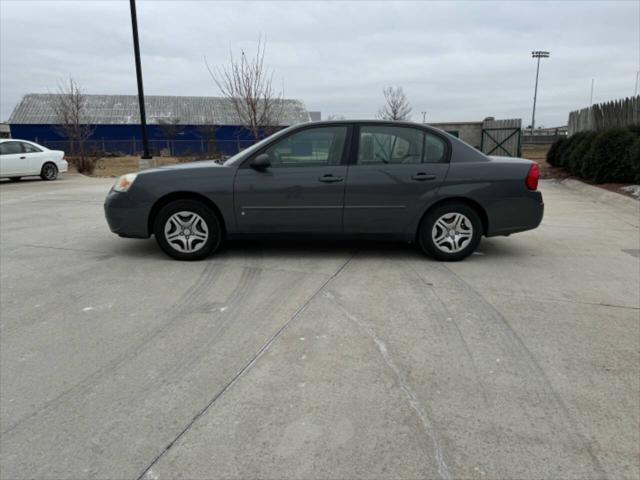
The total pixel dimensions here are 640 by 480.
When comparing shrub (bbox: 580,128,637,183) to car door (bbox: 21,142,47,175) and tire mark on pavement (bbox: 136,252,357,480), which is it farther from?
car door (bbox: 21,142,47,175)

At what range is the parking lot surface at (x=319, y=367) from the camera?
96.3 inches

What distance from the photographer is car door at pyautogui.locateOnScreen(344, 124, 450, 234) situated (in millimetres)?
5703

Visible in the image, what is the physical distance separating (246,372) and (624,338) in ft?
9.21

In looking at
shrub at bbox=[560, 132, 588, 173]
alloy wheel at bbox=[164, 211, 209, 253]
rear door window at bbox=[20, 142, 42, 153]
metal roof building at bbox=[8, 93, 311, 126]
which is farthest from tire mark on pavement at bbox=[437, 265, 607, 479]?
metal roof building at bbox=[8, 93, 311, 126]

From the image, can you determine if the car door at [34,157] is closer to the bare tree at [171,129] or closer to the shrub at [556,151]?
the shrub at [556,151]

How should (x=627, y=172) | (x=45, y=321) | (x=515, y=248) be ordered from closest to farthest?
(x=45, y=321) < (x=515, y=248) < (x=627, y=172)

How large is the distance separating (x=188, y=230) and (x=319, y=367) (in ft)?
10.2

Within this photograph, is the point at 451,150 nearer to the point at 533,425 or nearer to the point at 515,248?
the point at 515,248

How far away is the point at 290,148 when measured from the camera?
18.9 feet

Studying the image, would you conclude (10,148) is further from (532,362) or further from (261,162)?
(532,362)

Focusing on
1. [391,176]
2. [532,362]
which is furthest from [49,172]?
[532,362]

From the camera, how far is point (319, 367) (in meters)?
3.31

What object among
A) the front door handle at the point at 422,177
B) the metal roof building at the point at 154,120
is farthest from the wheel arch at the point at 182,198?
the metal roof building at the point at 154,120

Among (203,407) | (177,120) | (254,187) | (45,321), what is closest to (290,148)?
(254,187)
